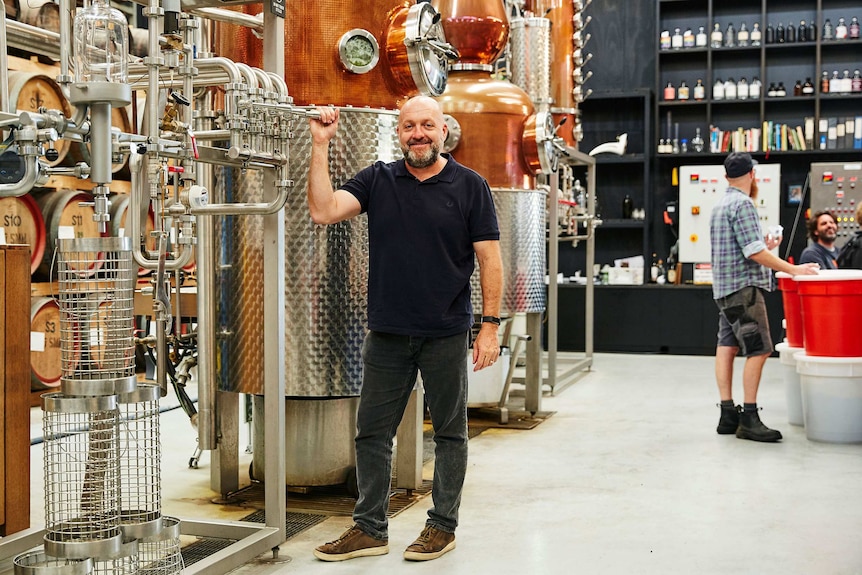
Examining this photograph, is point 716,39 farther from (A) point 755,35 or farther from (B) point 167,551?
(B) point 167,551

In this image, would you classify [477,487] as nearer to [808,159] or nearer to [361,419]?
[361,419]

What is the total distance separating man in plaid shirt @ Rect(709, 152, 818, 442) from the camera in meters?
4.99

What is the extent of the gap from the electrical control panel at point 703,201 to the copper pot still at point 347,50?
6.46 meters

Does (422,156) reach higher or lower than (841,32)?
lower

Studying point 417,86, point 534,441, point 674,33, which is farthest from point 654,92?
point 417,86

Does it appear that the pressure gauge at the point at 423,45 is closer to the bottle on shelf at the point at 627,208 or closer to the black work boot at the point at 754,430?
the black work boot at the point at 754,430

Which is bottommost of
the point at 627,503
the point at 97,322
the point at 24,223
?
the point at 627,503

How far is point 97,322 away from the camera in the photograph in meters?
2.19

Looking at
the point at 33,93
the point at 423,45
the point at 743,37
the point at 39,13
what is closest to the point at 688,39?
the point at 743,37

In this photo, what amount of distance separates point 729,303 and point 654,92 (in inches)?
215

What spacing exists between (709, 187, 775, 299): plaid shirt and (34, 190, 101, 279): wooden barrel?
368cm

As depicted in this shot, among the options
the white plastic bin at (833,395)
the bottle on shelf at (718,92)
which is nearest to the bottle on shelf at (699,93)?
the bottle on shelf at (718,92)

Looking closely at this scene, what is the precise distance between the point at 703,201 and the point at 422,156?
719cm

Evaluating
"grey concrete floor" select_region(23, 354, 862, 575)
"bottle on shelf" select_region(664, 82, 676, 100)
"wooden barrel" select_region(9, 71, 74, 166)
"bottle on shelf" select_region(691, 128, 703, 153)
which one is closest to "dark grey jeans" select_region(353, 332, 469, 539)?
"grey concrete floor" select_region(23, 354, 862, 575)
